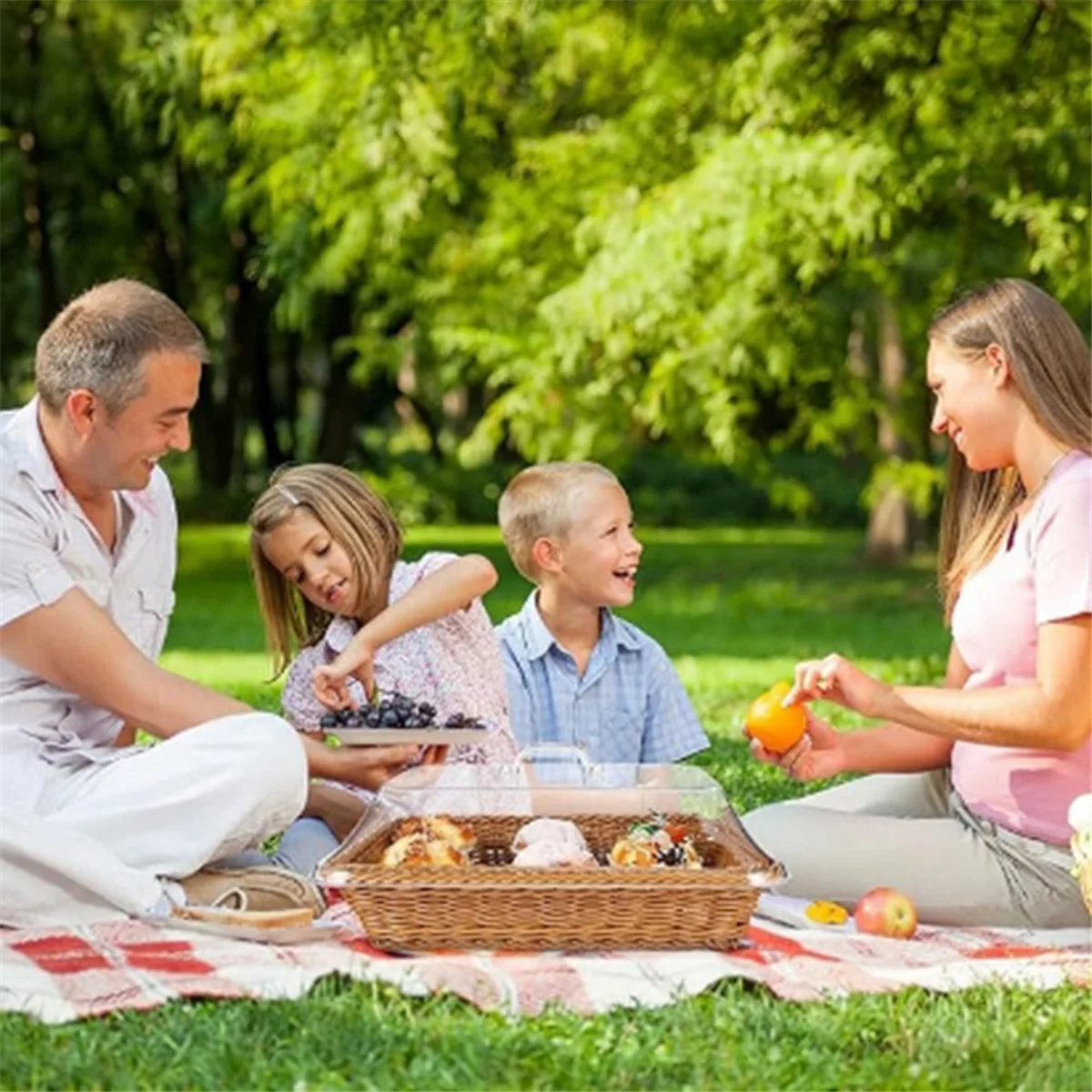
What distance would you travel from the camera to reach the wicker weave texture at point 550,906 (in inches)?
185

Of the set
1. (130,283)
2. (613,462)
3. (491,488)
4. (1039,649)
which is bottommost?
(491,488)

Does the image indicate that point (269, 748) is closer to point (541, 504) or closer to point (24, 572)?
point (24, 572)

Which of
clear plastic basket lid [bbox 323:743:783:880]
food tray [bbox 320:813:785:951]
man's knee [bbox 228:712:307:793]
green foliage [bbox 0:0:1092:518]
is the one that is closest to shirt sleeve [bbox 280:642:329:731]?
clear plastic basket lid [bbox 323:743:783:880]

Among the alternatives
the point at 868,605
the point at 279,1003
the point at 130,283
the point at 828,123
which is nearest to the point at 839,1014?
the point at 279,1003

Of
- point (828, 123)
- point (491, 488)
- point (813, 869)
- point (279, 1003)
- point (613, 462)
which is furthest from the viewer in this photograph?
point (491, 488)

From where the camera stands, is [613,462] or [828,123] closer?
[828,123]

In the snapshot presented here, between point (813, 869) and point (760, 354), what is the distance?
10413 millimetres

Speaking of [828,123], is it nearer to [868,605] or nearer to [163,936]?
[868,605]

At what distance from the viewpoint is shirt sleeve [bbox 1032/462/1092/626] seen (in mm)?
5012

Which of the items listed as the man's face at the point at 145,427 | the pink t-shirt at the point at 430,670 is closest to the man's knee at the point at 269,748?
the man's face at the point at 145,427

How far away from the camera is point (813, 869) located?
5.45 m

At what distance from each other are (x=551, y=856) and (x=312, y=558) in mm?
1200

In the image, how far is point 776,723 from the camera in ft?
17.2

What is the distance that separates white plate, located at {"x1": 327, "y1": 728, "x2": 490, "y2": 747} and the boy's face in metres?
1.02
